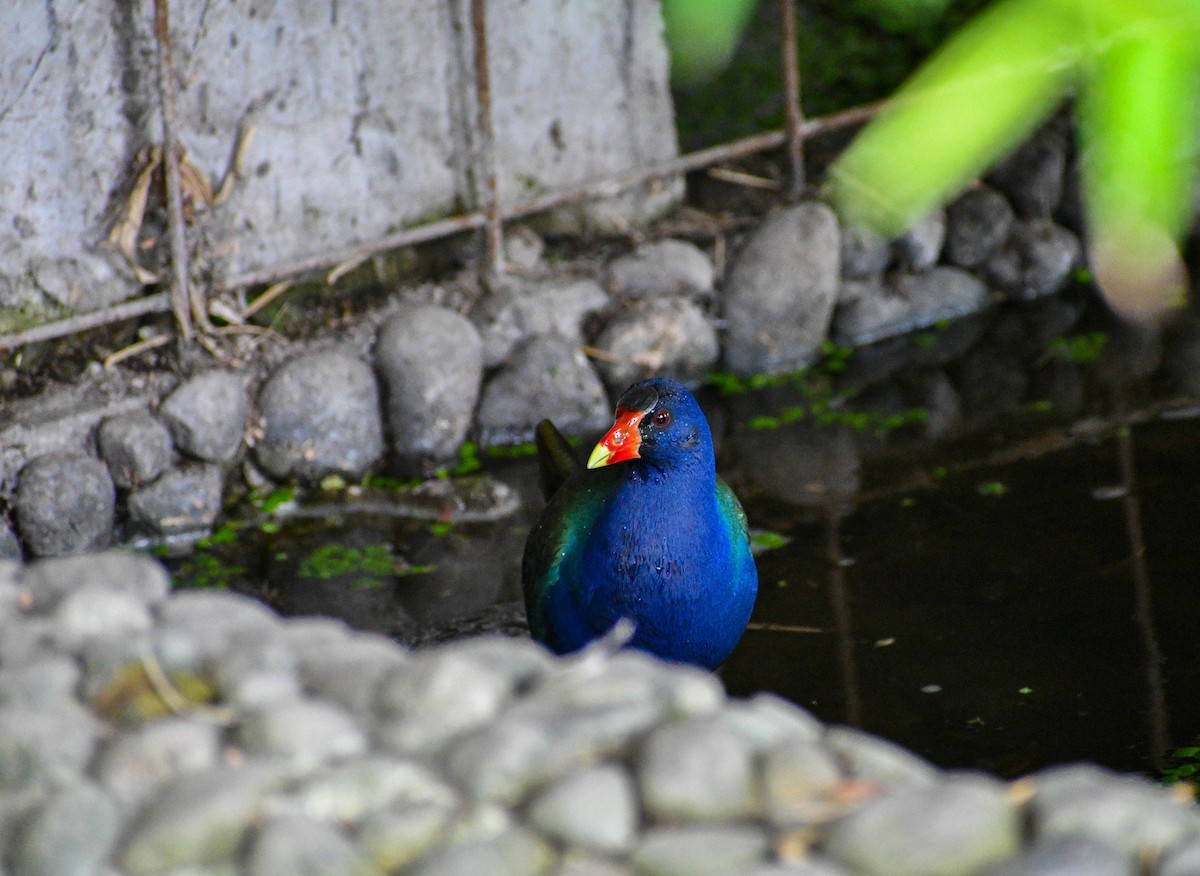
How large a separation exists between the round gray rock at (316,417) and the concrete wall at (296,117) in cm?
41

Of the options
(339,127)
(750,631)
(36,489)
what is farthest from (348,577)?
(339,127)

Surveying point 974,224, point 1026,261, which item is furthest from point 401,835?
point 1026,261

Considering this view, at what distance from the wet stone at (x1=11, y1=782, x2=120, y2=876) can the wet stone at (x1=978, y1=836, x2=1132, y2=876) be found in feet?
2.58

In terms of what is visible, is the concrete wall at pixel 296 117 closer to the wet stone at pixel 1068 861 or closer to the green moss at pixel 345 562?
the green moss at pixel 345 562

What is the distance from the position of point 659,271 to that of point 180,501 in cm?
190

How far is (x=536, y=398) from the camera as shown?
193 inches

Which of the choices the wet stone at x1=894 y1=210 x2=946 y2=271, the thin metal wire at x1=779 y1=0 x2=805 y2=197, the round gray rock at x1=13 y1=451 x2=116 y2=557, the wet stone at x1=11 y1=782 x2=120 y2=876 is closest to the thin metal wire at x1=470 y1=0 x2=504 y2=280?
the thin metal wire at x1=779 y1=0 x2=805 y2=197

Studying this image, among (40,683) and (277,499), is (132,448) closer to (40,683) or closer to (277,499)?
(277,499)

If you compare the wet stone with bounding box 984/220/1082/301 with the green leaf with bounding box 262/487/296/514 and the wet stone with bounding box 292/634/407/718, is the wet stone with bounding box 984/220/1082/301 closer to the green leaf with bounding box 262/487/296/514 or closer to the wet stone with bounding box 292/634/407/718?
the green leaf with bounding box 262/487/296/514

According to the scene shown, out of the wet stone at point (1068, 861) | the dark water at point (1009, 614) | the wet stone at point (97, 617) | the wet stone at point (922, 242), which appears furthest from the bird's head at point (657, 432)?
the wet stone at point (922, 242)

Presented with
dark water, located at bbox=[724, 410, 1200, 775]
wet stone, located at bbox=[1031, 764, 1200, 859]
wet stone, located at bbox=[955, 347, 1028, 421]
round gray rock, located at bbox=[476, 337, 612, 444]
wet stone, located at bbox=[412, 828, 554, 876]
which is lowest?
dark water, located at bbox=[724, 410, 1200, 775]

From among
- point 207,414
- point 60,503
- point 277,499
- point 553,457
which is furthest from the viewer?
point 277,499

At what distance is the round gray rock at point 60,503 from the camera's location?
13.5 feet

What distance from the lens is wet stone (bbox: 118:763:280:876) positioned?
1298 mm
